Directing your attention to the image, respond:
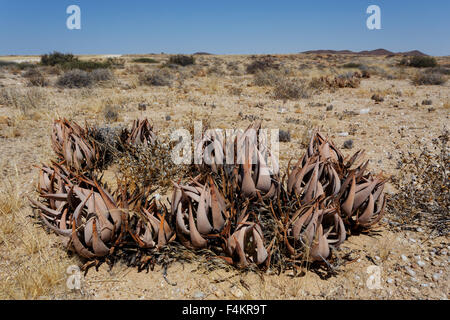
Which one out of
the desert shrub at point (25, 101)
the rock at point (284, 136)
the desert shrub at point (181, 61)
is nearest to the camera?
the rock at point (284, 136)

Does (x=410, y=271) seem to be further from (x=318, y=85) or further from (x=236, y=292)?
(x=318, y=85)

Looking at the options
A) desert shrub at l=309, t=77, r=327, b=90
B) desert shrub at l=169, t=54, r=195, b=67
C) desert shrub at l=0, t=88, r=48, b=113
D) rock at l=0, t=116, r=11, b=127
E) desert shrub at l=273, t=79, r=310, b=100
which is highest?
desert shrub at l=169, t=54, r=195, b=67

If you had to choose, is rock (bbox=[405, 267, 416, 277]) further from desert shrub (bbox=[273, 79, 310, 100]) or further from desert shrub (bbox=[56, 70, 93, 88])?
desert shrub (bbox=[56, 70, 93, 88])

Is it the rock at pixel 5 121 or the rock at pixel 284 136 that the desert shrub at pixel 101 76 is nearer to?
the rock at pixel 5 121

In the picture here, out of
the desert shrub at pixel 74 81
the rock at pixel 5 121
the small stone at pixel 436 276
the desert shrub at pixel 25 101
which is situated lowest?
the small stone at pixel 436 276

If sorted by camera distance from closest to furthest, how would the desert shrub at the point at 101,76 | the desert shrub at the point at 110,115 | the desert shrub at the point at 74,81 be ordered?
the desert shrub at the point at 110,115
the desert shrub at the point at 74,81
the desert shrub at the point at 101,76

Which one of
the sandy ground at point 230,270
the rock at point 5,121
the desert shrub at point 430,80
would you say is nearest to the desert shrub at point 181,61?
the desert shrub at point 430,80

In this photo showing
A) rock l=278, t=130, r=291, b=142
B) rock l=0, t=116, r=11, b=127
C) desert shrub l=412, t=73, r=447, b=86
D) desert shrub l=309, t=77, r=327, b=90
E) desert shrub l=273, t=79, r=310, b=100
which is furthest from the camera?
desert shrub l=412, t=73, r=447, b=86

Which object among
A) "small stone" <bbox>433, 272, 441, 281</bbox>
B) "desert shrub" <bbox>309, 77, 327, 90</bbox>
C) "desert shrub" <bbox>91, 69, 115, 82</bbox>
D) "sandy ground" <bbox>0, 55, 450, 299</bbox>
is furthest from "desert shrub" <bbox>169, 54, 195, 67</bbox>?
"small stone" <bbox>433, 272, 441, 281</bbox>

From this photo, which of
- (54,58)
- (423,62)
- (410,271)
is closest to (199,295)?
(410,271)

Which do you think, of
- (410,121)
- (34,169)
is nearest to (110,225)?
(34,169)

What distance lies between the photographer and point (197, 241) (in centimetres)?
213
